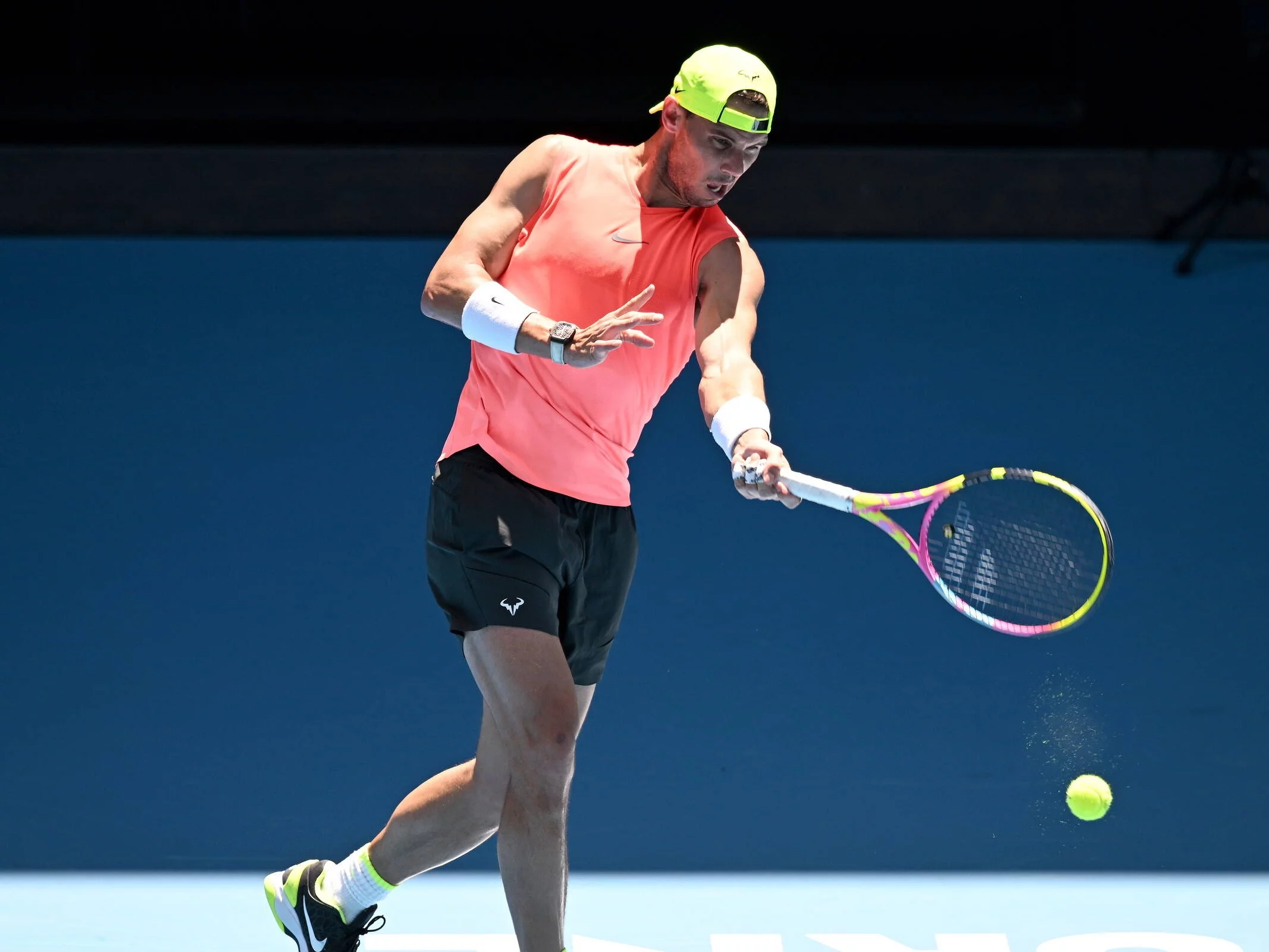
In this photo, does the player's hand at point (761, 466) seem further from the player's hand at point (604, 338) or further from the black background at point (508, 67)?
the black background at point (508, 67)

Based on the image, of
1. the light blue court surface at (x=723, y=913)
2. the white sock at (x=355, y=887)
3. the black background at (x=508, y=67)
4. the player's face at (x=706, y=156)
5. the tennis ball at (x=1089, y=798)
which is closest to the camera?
the player's face at (x=706, y=156)

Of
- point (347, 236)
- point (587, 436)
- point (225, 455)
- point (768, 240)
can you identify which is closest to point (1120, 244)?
point (768, 240)

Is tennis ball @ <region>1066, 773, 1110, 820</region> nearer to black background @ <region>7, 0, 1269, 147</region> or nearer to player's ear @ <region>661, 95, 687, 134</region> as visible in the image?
player's ear @ <region>661, 95, 687, 134</region>

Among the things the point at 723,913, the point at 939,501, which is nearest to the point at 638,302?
the point at 939,501

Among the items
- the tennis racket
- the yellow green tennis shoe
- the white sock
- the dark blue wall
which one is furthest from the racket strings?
the yellow green tennis shoe

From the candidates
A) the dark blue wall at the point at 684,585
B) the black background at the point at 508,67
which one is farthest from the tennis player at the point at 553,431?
the black background at the point at 508,67

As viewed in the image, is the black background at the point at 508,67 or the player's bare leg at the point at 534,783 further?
the black background at the point at 508,67

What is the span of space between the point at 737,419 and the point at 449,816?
0.96 m

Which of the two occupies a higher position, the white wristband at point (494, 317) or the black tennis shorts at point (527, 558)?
the white wristband at point (494, 317)

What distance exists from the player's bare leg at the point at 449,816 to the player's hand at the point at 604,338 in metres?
0.67

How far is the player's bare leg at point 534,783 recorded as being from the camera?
10.2 feet

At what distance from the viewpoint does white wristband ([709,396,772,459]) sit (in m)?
3.20

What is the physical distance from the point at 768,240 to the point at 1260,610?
2988 mm

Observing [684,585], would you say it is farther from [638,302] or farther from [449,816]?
[638,302]
